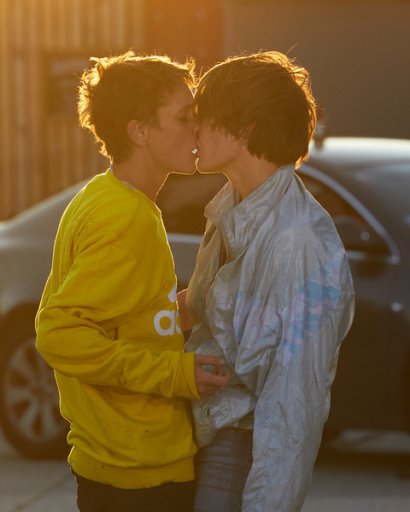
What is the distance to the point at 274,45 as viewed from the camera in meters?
22.1

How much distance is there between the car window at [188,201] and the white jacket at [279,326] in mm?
4412

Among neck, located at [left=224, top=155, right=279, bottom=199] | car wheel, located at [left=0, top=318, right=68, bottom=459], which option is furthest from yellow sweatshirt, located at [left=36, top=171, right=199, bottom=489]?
car wheel, located at [left=0, top=318, right=68, bottom=459]

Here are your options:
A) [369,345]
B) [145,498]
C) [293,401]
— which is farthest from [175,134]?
[369,345]

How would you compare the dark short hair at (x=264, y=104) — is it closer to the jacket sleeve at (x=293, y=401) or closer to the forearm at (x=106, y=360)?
the jacket sleeve at (x=293, y=401)

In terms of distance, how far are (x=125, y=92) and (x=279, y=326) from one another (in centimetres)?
68

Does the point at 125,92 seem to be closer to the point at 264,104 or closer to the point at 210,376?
the point at 264,104

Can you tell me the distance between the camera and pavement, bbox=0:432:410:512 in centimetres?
699

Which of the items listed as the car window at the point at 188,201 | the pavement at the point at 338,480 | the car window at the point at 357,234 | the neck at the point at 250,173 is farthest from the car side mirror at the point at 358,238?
the neck at the point at 250,173

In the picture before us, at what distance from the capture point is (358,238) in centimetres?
763

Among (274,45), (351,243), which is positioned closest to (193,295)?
(351,243)

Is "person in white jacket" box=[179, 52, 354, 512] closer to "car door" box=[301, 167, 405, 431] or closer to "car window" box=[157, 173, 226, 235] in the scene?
"car door" box=[301, 167, 405, 431]

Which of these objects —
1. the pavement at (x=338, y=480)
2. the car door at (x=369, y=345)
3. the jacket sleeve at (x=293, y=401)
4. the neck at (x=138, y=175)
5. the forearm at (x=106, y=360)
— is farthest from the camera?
the car door at (x=369, y=345)

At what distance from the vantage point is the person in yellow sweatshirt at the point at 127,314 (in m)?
3.59

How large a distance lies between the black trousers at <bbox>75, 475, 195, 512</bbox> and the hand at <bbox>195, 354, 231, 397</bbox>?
25cm
